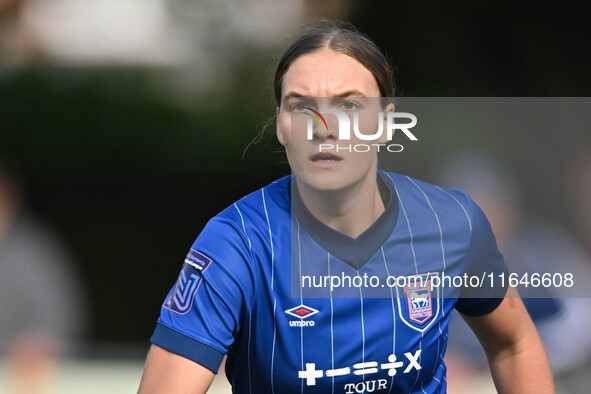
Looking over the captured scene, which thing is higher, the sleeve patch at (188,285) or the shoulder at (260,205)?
the shoulder at (260,205)

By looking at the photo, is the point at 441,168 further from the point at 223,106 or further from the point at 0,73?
the point at 0,73

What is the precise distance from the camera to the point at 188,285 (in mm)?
1635

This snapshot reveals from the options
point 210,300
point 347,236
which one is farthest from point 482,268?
point 210,300

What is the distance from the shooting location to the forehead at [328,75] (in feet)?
5.93

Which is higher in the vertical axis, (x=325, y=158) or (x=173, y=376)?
(x=325, y=158)

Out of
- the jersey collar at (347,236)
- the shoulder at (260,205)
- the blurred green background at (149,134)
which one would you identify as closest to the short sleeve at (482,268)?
the jersey collar at (347,236)

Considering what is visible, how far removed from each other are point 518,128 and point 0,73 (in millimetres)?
3220

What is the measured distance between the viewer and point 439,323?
1920 mm

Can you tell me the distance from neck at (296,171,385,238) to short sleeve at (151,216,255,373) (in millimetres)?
236

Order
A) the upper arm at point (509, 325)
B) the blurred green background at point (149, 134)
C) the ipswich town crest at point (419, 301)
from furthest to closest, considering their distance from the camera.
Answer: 1. the blurred green background at point (149, 134)
2. the upper arm at point (509, 325)
3. the ipswich town crest at point (419, 301)

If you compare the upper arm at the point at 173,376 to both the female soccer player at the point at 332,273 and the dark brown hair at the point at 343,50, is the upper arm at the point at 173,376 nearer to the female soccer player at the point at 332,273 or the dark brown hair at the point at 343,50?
the female soccer player at the point at 332,273

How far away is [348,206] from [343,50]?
1.27 feet

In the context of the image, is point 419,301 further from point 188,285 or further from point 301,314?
point 188,285

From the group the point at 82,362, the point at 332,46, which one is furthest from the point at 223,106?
the point at 332,46
